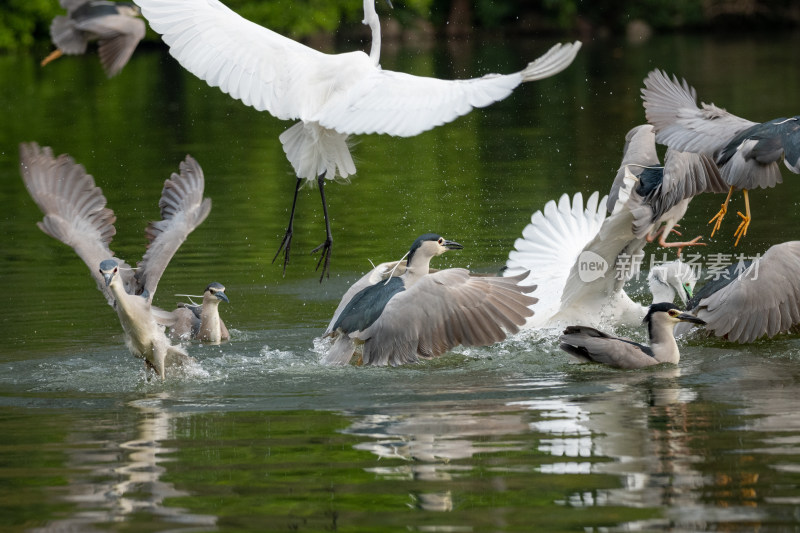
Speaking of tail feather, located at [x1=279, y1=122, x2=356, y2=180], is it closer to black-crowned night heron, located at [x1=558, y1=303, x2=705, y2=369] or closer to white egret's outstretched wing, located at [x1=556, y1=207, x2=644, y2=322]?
white egret's outstretched wing, located at [x1=556, y1=207, x2=644, y2=322]

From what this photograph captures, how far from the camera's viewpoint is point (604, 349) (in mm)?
7652

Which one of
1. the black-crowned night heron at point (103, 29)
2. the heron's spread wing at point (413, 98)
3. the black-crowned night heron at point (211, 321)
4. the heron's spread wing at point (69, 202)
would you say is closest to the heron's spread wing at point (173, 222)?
the heron's spread wing at point (69, 202)

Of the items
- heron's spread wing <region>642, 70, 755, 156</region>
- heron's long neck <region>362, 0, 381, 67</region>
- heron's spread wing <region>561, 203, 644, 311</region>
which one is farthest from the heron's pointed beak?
heron's long neck <region>362, 0, 381, 67</region>

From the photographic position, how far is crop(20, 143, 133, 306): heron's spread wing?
7984 millimetres

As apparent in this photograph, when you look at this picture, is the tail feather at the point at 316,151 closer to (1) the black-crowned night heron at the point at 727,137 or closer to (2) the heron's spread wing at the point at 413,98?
(2) the heron's spread wing at the point at 413,98

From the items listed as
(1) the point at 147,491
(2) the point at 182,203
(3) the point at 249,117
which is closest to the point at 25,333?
(2) the point at 182,203

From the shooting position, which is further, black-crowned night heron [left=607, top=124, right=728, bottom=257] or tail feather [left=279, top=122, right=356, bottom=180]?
tail feather [left=279, top=122, right=356, bottom=180]

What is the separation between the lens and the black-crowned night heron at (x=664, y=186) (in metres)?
8.38

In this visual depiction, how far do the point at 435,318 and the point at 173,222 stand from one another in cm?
164

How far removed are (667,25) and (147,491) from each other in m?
49.0

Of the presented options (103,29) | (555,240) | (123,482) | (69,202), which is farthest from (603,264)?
(103,29)

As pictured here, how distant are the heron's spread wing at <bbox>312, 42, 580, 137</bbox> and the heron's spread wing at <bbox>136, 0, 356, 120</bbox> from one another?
0.17 metres

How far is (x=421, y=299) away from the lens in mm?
7750

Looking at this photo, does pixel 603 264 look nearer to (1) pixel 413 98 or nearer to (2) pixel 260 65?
(1) pixel 413 98
